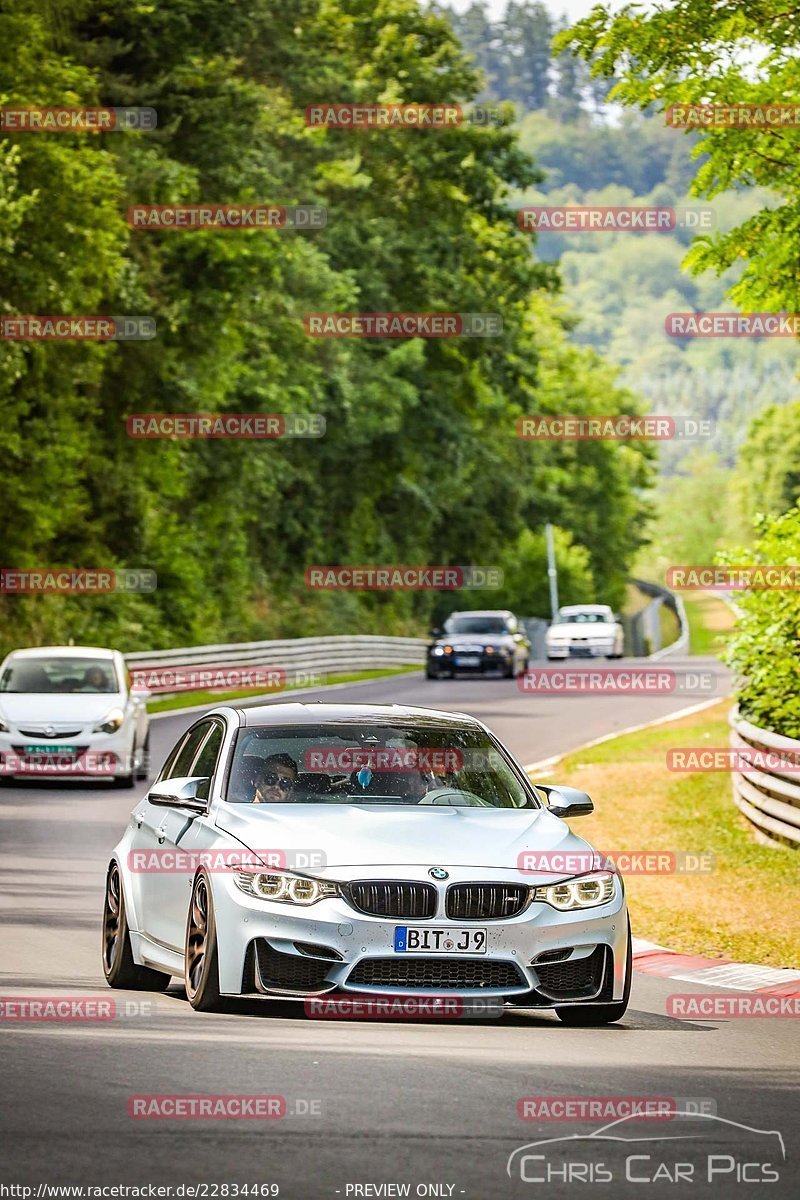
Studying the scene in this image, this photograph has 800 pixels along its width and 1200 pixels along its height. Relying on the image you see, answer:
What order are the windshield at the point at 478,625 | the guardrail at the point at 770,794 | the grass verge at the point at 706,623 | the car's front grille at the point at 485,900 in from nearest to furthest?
the car's front grille at the point at 485,900
the guardrail at the point at 770,794
the windshield at the point at 478,625
the grass verge at the point at 706,623

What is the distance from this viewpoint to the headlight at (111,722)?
24.7 meters

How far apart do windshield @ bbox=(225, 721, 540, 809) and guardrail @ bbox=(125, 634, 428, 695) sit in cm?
2805

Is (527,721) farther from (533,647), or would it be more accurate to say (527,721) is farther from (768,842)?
(533,647)

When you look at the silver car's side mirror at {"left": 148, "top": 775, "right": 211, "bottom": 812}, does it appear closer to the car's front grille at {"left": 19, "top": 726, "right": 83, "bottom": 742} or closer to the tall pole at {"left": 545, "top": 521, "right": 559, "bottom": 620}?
the car's front grille at {"left": 19, "top": 726, "right": 83, "bottom": 742}

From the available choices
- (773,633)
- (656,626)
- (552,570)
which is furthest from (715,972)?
(656,626)

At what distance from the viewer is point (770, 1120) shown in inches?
301

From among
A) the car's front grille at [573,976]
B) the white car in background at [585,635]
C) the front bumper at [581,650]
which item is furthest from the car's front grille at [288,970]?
the front bumper at [581,650]

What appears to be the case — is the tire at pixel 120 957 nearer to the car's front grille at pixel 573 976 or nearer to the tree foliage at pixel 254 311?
the car's front grille at pixel 573 976

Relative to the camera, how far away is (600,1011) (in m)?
9.96

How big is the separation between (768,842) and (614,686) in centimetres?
3004

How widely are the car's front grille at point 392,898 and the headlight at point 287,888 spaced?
101 millimetres

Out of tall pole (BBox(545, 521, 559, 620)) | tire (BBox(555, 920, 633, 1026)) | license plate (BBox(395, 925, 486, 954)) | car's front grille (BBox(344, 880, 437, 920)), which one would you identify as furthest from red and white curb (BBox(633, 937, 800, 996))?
tall pole (BBox(545, 521, 559, 620))

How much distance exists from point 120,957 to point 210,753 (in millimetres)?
1099

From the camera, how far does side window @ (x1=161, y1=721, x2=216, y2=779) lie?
11195 mm
